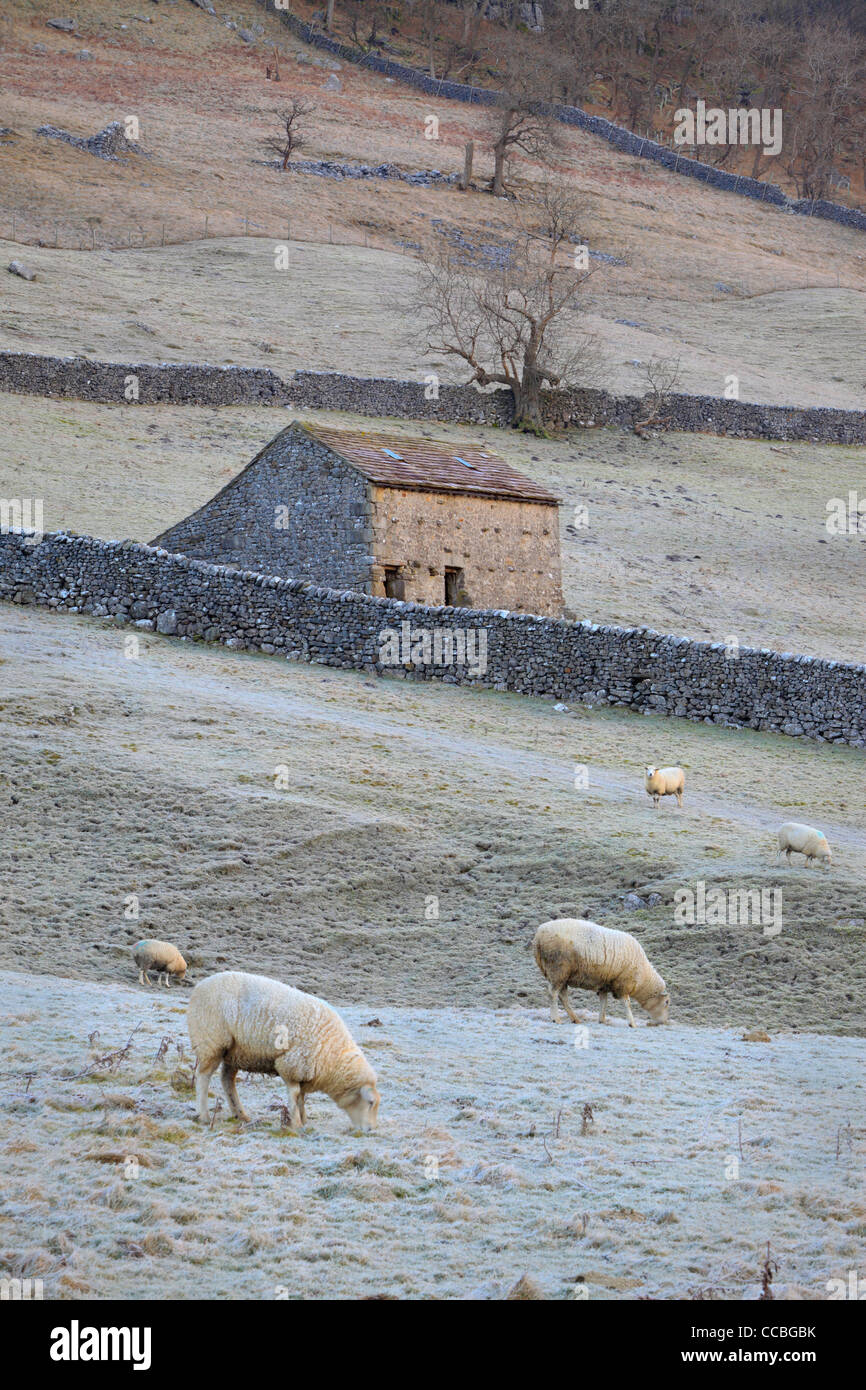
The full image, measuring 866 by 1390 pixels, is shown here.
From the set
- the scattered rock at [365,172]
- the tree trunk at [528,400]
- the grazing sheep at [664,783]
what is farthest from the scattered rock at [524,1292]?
the scattered rock at [365,172]

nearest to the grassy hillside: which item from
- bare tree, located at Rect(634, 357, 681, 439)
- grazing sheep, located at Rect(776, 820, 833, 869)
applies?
bare tree, located at Rect(634, 357, 681, 439)

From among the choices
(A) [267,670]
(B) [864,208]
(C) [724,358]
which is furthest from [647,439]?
(B) [864,208]

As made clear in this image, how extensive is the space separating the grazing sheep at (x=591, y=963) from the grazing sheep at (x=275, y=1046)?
309cm

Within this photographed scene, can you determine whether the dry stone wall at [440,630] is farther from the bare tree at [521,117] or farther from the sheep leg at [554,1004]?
the bare tree at [521,117]

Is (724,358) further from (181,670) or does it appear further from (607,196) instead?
(181,670)

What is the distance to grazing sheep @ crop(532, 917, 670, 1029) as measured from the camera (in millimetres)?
10539

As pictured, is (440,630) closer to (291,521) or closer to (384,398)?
(291,521)

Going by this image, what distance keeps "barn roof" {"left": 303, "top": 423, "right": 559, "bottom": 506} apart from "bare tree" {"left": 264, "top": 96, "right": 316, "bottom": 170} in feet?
153

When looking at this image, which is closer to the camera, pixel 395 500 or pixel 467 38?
pixel 395 500

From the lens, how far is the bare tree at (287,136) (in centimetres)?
6875

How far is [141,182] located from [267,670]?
153 feet

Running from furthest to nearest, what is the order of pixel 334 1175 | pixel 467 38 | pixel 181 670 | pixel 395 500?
pixel 467 38
pixel 395 500
pixel 181 670
pixel 334 1175

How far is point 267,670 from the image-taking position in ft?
73.5

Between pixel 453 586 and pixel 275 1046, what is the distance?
18546 millimetres
